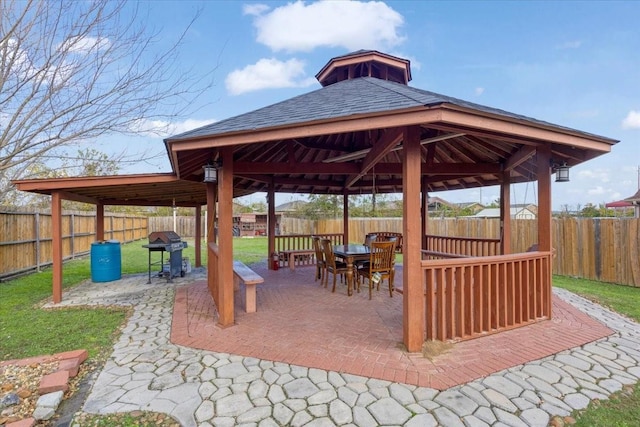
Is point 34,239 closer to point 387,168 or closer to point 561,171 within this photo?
point 387,168

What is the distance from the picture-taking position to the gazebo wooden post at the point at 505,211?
20.8 feet

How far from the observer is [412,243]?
125 inches

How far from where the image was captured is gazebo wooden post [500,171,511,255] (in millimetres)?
6348

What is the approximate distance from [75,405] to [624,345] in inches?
213

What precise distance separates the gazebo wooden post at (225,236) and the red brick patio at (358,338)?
263mm

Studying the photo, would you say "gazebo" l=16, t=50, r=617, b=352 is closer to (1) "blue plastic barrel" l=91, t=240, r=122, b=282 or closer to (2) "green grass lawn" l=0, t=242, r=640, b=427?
(2) "green grass lawn" l=0, t=242, r=640, b=427

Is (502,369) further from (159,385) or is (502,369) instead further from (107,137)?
(107,137)

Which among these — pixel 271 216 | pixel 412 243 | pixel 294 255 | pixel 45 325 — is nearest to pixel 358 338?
pixel 412 243

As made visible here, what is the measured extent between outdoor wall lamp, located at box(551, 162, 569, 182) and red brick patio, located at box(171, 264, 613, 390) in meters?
1.94

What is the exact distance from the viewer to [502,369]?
2.89m

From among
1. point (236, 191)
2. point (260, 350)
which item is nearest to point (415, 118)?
point (260, 350)

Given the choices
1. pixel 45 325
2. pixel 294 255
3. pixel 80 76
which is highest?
pixel 80 76

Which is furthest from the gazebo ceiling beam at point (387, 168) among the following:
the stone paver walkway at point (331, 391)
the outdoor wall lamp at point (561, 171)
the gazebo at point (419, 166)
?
the stone paver walkway at point (331, 391)

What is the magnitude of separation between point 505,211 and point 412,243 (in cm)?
458
